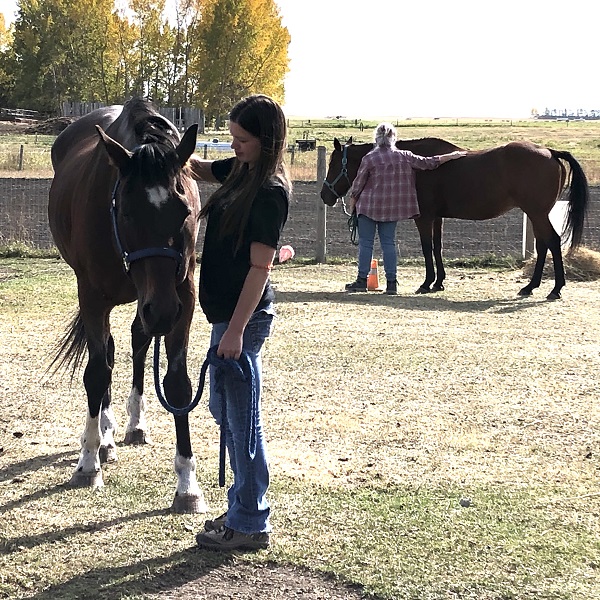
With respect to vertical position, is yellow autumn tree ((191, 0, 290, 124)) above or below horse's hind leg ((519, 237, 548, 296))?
above

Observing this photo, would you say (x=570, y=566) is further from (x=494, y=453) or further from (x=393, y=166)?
(x=393, y=166)

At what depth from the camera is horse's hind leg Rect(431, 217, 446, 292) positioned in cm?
1099

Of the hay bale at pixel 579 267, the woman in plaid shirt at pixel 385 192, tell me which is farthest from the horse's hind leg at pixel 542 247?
the woman in plaid shirt at pixel 385 192

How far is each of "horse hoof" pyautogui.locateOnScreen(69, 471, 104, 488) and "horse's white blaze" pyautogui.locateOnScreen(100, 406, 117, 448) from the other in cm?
42

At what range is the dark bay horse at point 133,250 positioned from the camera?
11.6ft

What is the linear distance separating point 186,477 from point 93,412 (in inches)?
26.4

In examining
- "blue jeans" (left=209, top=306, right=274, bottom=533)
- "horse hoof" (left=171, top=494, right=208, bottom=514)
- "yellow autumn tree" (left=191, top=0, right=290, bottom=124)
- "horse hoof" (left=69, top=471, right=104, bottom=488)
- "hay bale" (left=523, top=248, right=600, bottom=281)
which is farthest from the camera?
"yellow autumn tree" (left=191, top=0, right=290, bottom=124)

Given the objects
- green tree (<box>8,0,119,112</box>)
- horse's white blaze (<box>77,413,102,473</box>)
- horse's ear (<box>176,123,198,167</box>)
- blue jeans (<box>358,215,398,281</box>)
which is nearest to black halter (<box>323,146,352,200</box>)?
blue jeans (<box>358,215,398,281</box>)

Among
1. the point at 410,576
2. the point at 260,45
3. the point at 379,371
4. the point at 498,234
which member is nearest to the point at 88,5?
the point at 260,45

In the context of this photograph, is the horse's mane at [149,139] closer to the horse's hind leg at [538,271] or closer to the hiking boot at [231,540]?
the hiking boot at [231,540]

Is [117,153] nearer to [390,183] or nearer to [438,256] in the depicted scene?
[390,183]

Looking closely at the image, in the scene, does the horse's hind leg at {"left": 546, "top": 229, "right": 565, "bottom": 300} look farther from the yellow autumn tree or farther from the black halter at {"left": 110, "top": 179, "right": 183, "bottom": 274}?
the yellow autumn tree

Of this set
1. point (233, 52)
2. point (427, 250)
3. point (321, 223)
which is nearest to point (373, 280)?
point (427, 250)

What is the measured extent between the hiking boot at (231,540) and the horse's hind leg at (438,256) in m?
7.55
